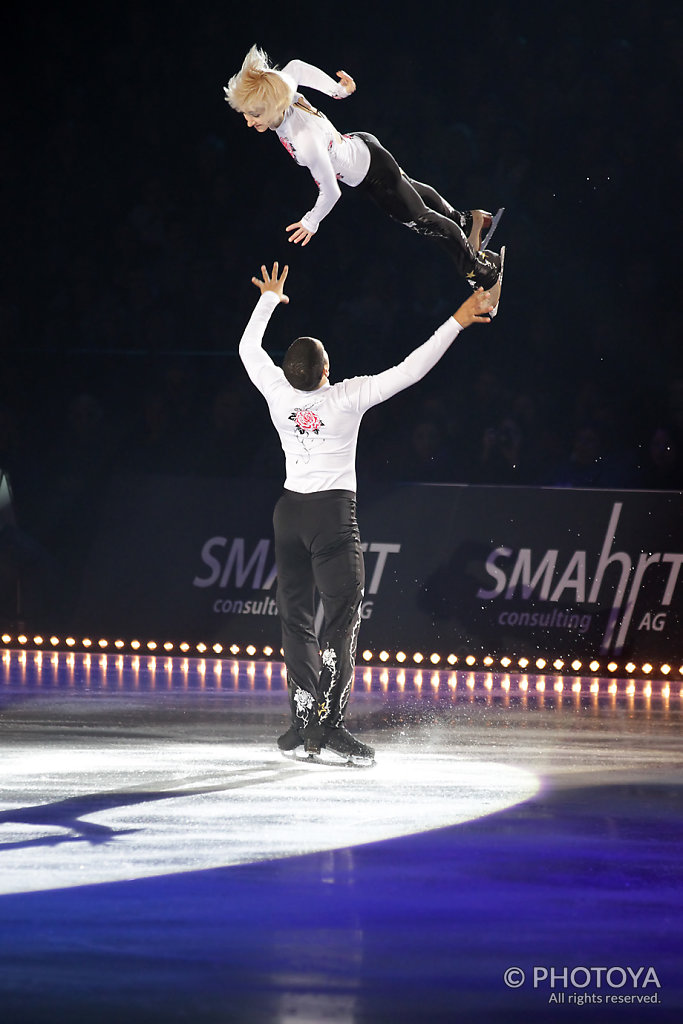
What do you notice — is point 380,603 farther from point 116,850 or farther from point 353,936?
point 353,936

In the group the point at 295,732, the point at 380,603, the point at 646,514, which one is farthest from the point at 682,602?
the point at 295,732

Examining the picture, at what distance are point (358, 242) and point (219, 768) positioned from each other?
7.63 meters

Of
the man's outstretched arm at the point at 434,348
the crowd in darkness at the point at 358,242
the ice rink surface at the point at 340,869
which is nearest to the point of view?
the ice rink surface at the point at 340,869

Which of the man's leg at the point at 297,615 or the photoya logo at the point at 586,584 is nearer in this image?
the man's leg at the point at 297,615

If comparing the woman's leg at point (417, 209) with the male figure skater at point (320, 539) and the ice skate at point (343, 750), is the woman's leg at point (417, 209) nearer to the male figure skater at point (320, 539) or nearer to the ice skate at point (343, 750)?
the male figure skater at point (320, 539)

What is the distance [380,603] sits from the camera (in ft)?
32.2

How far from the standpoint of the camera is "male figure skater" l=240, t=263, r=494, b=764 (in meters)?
6.11

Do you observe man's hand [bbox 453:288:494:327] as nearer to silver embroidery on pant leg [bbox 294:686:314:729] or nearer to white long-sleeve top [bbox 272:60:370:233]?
white long-sleeve top [bbox 272:60:370:233]

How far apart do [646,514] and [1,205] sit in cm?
740

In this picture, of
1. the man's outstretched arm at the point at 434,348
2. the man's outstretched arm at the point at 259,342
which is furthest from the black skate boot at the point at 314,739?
the man's outstretched arm at the point at 259,342

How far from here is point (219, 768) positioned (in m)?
5.95

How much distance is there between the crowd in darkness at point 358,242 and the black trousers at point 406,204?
4881 millimetres

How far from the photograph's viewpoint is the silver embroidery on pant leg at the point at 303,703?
20.4 feet

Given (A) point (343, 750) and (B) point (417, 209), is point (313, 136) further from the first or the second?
(A) point (343, 750)
